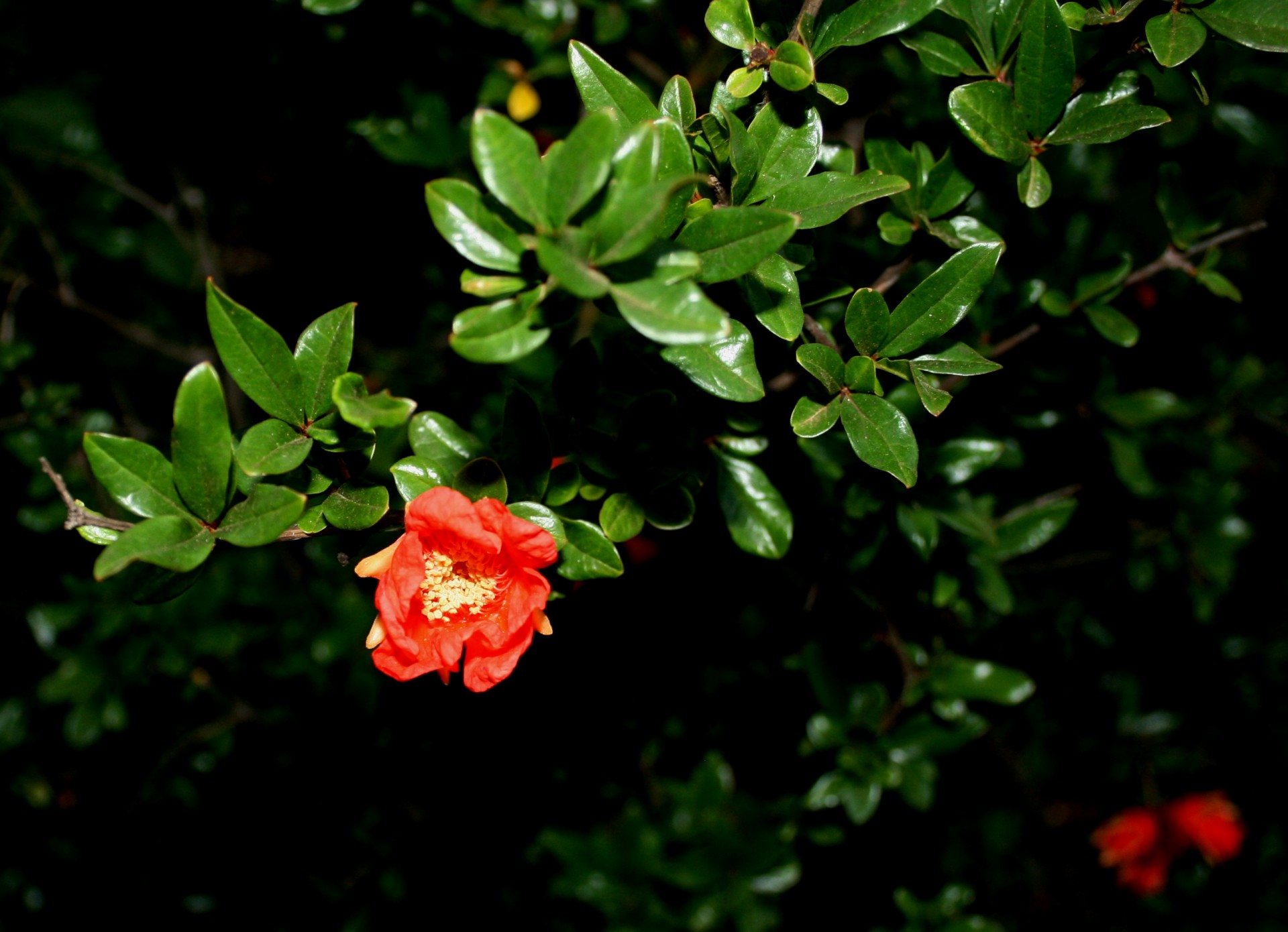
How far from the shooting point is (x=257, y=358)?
0.69 metres

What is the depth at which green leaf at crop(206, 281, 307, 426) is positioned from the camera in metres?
0.67

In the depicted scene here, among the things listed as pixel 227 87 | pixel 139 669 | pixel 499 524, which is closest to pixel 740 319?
pixel 499 524

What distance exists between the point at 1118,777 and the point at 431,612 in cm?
180

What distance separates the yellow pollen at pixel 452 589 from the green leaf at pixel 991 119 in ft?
2.01

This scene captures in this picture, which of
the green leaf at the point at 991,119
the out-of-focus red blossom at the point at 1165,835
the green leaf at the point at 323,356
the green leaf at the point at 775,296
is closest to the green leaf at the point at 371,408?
the green leaf at the point at 323,356

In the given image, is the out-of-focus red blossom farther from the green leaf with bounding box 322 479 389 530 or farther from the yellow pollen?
the green leaf with bounding box 322 479 389 530

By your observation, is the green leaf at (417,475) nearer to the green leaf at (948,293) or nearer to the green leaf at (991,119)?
the green leaf at (948,293)

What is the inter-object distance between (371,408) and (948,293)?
19.4 inches

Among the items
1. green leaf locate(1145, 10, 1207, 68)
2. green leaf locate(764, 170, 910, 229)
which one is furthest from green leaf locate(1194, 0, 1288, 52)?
green leaf locate(764, 170, 910, 229)

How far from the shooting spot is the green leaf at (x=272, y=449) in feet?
2.15

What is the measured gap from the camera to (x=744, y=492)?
0.92 metres

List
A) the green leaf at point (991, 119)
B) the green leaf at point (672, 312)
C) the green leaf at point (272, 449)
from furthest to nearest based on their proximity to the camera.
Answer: the green leaf at point (991, 119) → the green leaf at point (272, 449) → the green leaf at point (672, 312)

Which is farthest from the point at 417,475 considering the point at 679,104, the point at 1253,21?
the point at 1253,21

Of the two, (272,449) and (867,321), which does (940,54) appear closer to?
(867,321)
